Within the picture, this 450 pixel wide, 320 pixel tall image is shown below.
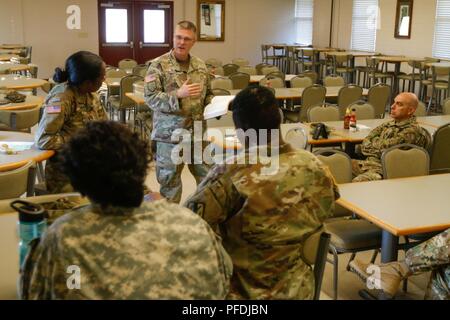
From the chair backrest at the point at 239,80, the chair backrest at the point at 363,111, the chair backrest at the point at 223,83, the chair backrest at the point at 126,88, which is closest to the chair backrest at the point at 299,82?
the chair backrest at the point at 239,80

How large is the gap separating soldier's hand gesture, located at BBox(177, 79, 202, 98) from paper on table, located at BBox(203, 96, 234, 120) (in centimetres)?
14

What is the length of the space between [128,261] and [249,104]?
0.88m

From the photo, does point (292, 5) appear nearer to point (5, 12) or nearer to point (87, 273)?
point (5, 12)

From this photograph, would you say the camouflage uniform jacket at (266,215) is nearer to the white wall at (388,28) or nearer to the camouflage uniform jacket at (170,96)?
the camouflage uniform jacket at (170,96)

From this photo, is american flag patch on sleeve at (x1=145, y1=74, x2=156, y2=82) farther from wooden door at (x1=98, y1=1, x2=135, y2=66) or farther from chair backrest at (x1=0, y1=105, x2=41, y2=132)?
wooden door at (x1=98, y1=1, x2=135, y2=66)

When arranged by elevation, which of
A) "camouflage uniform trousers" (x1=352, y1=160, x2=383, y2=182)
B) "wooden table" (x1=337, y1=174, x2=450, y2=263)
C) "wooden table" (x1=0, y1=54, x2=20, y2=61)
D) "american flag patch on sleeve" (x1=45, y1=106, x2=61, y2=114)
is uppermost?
"wooden table" (x1=0, y1=54, x2=20, y2=61)

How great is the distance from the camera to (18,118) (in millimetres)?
5074

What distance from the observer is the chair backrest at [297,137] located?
14.9 ft

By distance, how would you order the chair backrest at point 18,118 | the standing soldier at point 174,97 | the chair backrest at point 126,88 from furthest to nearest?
the chair backrest at point 126,88 < the chair backrest at point 18,118 < the standing soldier at point 174,97

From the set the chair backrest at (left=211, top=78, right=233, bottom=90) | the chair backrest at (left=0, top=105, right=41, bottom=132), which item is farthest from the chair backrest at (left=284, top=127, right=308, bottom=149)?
the chair backrest at (left=211, top=78, right=233, bottom=90)

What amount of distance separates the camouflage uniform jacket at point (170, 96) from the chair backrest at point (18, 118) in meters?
1.60

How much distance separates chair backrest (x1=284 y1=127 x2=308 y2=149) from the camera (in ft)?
14.9

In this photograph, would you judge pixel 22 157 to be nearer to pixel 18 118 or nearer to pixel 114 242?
pixel 18 118

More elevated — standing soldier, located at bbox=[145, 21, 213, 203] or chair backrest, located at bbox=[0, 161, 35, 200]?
standing soldier, located at bbox=[145, 21, 213, 203]
